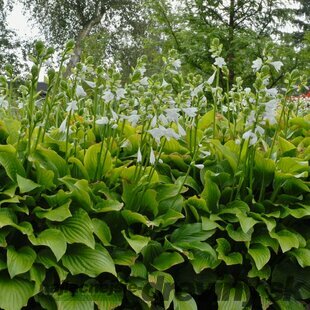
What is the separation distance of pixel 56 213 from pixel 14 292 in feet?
1.17

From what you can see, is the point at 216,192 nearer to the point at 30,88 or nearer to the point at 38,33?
the point at 30,88

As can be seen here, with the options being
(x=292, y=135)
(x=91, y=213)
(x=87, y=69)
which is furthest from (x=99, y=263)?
(x=292, y=135)

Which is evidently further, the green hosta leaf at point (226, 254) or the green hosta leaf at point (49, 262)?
the green hosta leaf at point (226, 254)

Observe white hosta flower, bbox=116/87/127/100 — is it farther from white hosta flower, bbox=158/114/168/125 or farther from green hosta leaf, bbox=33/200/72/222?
green hosta leaf, bbox=33/200/72/222

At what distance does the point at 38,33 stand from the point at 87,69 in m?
23.8

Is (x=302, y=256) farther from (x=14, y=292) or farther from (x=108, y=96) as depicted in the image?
(x=14, y=292)

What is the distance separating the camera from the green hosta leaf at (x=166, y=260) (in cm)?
202

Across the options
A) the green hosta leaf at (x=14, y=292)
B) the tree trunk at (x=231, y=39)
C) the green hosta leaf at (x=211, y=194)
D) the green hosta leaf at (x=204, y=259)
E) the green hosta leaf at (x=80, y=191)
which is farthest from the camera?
the tree trunk at (x=231, y=39)

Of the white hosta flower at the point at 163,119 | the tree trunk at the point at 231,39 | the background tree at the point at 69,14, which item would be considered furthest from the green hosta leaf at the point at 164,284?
the background tree at the point at 69,14

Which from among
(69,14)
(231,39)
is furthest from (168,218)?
(69,14)

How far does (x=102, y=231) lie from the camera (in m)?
2.00

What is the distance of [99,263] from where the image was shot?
6.25 feet

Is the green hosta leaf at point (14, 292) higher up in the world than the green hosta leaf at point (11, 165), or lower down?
lower down

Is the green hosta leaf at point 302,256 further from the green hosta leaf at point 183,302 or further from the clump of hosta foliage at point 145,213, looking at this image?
the green hosta leaf at point 183,302
